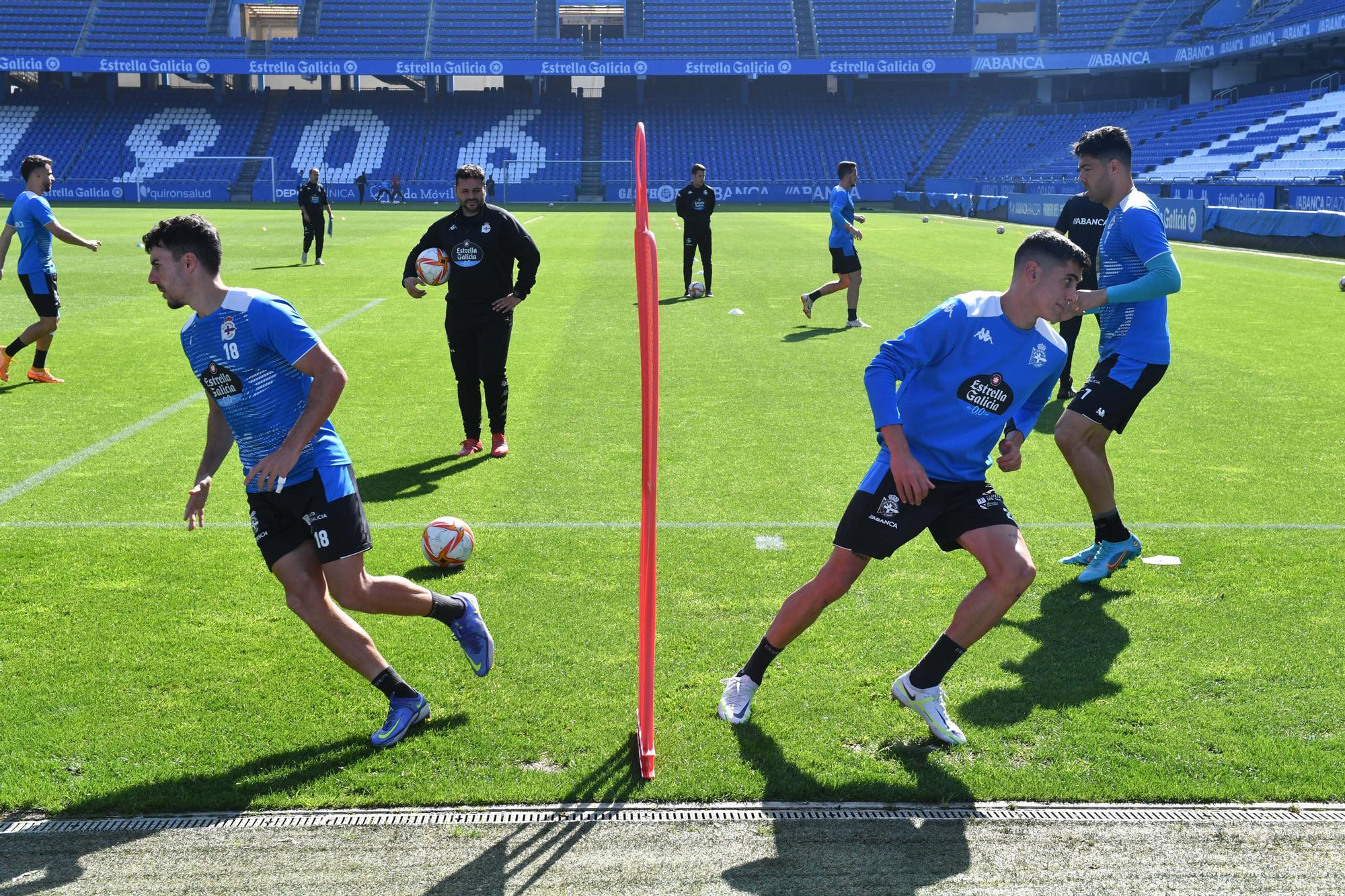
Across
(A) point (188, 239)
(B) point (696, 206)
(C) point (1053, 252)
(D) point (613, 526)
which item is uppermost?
(B) point (696, 206)

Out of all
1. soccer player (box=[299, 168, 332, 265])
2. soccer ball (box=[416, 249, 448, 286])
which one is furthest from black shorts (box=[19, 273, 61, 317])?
soccer player (box=[299, 168, 332, 265])

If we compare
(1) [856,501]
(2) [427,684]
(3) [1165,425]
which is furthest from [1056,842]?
(3) [1165,425]

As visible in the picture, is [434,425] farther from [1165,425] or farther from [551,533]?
[1165,425]

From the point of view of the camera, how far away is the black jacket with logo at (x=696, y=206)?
1841 centimetres

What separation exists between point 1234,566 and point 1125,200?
215 cm

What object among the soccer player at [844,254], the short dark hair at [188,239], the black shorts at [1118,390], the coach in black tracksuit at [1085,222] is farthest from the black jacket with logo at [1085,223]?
the short dark hair at [188,239]

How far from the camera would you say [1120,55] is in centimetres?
5859

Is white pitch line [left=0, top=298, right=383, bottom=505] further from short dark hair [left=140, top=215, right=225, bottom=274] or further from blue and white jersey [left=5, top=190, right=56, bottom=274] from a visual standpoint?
short dark hair [left=140, top=215, right=225, bottom=274]

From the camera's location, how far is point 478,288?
882cm

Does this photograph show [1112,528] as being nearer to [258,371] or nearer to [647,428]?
[647,428]

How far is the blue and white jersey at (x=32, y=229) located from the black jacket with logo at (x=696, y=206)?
31.0ft

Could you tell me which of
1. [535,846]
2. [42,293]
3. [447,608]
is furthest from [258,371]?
[42,293]

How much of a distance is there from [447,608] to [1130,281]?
3.94m

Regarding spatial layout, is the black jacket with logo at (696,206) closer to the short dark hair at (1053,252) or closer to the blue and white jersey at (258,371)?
the short dark hair at (1053,252)
